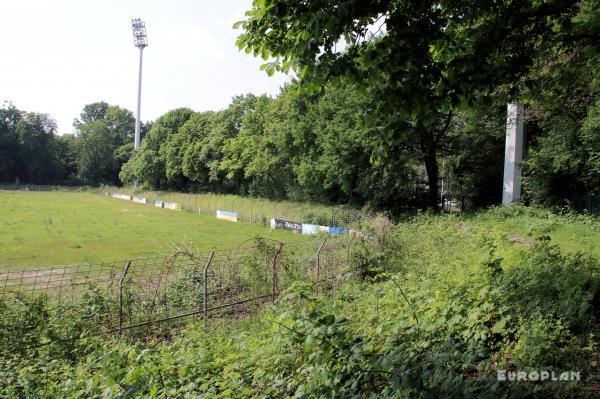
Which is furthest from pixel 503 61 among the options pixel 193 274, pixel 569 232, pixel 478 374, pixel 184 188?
pixel 184 188

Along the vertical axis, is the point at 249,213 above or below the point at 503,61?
below

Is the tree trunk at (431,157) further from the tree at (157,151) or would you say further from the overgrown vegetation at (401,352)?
the tree at (157,151)

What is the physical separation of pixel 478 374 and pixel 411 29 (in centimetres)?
392

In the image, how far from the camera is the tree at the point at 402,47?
5.10 metres

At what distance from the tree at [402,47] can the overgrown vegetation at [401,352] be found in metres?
2.44

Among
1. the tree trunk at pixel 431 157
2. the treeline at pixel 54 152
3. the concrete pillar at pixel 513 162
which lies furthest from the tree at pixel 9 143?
the concrete pillar at pixel 513 162

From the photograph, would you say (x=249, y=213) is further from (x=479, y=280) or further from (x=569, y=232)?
(x=479, y=280)

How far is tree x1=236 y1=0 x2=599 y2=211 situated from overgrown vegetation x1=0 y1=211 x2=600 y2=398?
2438 millimetres

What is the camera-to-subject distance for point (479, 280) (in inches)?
251

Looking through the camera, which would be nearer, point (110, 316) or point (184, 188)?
point (110, 316)

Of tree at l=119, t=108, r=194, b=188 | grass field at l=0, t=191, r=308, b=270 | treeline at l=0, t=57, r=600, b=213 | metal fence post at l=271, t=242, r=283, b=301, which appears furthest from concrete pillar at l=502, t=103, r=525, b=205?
tree at l=119, t=108, r=194, b=188

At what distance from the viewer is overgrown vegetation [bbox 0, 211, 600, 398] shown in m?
3.88

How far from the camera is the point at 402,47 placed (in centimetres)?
526

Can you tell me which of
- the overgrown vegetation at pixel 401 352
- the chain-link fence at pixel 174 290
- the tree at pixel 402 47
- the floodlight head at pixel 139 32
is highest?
the floodlight head at pixel 139 32
